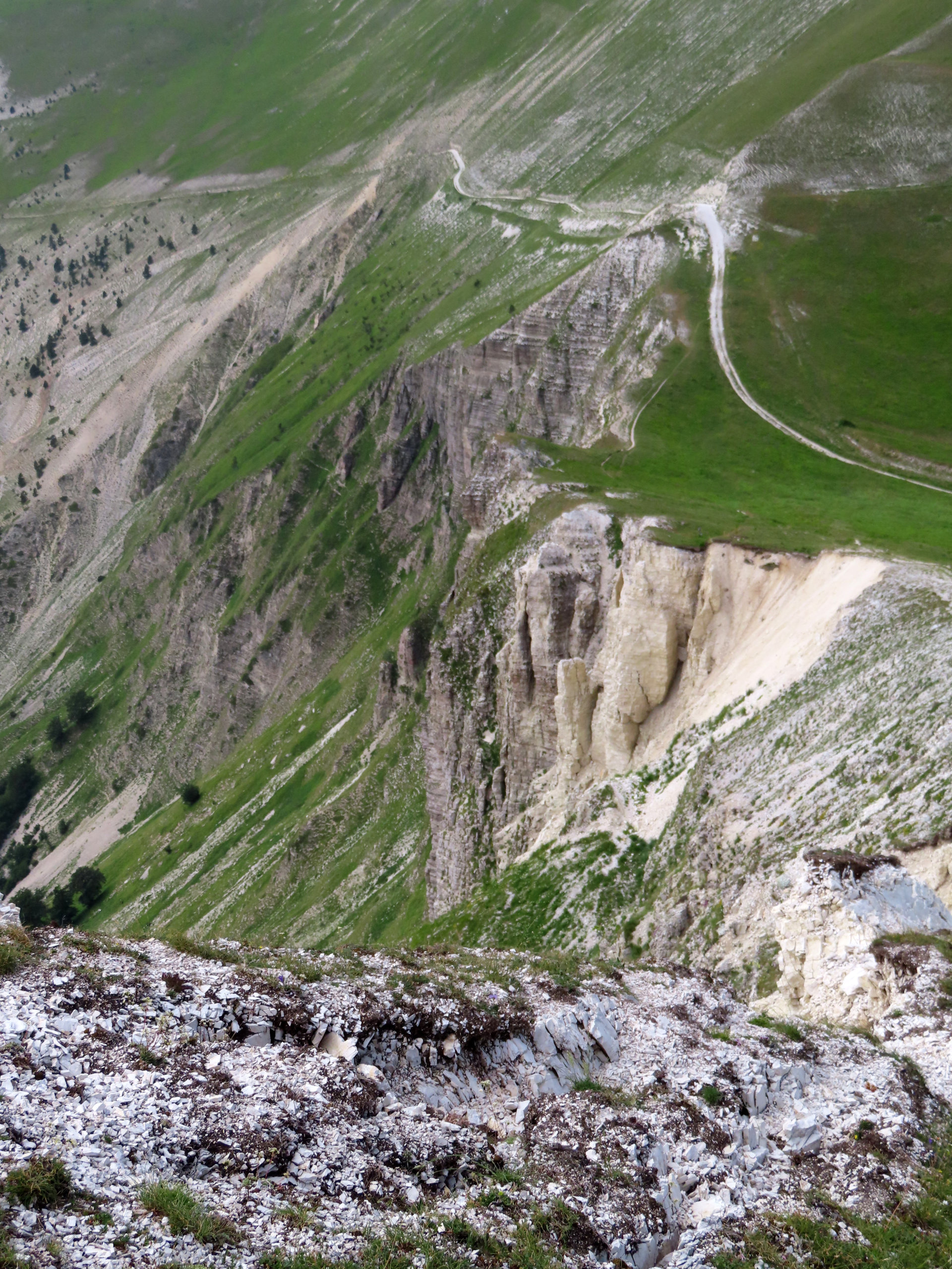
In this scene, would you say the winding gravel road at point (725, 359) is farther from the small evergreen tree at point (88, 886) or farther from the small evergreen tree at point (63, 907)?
the small evergreen tree at point (63, 907)

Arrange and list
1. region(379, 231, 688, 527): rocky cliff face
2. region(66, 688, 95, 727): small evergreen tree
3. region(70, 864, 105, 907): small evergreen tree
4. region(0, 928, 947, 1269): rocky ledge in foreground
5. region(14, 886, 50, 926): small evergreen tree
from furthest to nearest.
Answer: region(66, 688, 95, 727): small evergreen tree < region(14, 886, 50, 926): small evergreen tree < region(70, 864, 105, 907): small evergreen tree < region(379, 231, 688, 527): rocky cliff face < region(0, 928, 947, 1269): rocky ledge in foreground

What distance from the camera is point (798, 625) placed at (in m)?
49.8

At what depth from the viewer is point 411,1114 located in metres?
20.2

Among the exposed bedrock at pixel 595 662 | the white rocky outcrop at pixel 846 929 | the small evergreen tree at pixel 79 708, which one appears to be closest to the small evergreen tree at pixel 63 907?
the small evergreen tree at pixel 79 708

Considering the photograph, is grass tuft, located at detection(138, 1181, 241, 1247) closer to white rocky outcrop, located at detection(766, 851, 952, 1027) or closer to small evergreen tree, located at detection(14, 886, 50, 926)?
white rocky outcrop, located at detection(766, 851, 952, 1027)

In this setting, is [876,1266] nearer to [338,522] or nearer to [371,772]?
[371,772]

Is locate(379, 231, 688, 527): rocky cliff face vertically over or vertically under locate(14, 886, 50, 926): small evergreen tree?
over

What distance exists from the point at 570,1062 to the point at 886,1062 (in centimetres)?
797

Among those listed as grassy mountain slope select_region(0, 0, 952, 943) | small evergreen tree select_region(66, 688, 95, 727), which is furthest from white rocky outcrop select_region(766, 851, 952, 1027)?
small evergreen tree select_region(66, 688, 95, 727)

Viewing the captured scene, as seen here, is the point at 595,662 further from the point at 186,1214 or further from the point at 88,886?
the point at 88,886

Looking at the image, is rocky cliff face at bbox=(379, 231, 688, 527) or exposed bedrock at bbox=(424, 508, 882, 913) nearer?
exposed bedrock at bbox=(424, 508, 882, 913)

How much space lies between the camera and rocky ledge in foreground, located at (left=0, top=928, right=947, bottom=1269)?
1662 centimetres

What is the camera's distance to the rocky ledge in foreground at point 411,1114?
16.6 meters

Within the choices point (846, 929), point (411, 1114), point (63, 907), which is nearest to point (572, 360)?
point (846, 929)
